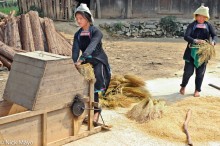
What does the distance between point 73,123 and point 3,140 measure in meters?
1.04

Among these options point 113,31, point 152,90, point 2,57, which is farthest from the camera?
point 113,31

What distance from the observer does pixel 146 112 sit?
560 cm

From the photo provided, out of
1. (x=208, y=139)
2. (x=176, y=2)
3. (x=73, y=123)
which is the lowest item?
(x=208, y=139)

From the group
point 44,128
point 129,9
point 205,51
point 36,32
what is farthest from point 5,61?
point 129,9

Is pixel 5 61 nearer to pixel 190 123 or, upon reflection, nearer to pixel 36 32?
pixel 36 32

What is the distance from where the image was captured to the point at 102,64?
5.31m

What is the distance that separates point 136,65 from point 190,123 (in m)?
5.17

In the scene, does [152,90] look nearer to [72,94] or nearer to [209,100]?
[209,100]

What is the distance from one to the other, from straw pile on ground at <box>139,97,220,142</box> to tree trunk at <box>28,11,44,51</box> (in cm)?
522

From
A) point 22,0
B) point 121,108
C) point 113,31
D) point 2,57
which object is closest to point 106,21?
point 113,31

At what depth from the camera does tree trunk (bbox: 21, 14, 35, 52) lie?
10.2 metres

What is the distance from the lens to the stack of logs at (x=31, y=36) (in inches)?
401

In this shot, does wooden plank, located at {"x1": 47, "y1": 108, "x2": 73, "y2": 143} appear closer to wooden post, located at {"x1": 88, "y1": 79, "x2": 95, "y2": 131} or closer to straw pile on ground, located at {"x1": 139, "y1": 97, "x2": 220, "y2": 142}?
wooden post, located at {"x1": 88, "y1": 79, "x2": 95, "y2": 131}

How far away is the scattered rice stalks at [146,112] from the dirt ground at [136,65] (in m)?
0.13
